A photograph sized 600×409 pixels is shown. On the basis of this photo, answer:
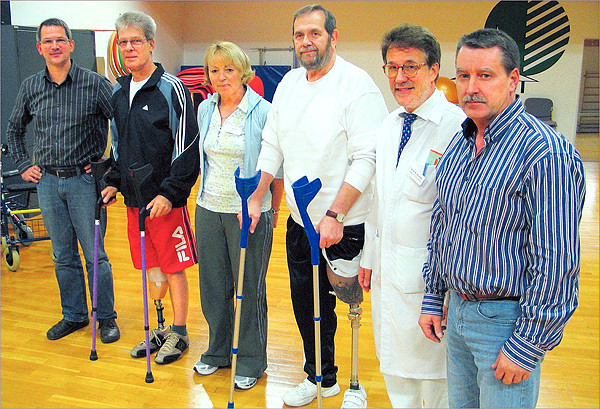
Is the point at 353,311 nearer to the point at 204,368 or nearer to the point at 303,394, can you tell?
the point at 303,394

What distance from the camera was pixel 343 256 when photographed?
2311 millimetres

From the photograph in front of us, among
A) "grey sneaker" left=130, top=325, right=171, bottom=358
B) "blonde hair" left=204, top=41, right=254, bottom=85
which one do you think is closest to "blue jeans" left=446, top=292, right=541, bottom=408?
"blonde hair" left=204, top=41, right=254, bottom=85

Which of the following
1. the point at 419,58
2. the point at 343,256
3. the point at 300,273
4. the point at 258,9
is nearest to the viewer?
the point at 419,58

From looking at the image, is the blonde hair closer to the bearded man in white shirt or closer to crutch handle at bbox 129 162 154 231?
the bearded man in white shirt

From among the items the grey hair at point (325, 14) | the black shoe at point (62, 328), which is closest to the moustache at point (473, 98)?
the grey hair at point (325, 14)

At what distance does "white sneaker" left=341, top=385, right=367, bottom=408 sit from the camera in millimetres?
2482

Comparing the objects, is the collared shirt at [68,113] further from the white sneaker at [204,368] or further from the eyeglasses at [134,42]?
the white sneaker at [204,368]

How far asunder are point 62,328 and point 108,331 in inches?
12.5

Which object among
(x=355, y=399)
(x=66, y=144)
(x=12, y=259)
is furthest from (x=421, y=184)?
(x=12, y=259)

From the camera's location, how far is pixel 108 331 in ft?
10.8

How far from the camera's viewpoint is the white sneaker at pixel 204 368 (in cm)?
285

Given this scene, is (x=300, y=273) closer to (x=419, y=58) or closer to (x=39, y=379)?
(x=419, y=58)

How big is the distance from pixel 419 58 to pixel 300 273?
44.0 inches

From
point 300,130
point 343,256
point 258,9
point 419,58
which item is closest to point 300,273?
point 343,256
